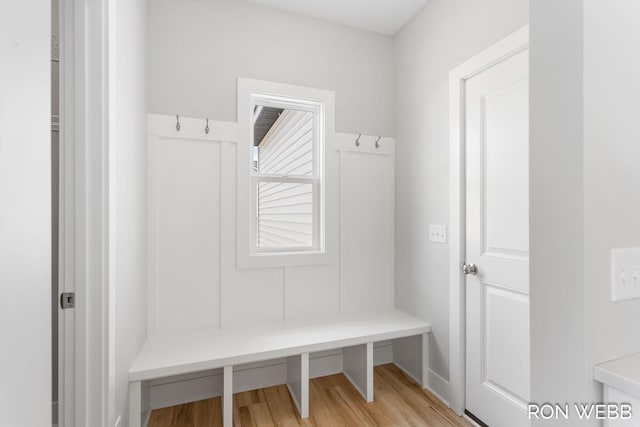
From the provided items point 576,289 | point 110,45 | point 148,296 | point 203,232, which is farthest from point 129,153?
point 576,289

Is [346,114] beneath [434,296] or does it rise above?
above

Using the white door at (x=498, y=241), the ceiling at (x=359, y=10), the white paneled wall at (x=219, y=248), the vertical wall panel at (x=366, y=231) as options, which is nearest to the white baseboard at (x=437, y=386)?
the white door at (x=498, y=241)

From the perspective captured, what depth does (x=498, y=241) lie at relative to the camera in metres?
1.70

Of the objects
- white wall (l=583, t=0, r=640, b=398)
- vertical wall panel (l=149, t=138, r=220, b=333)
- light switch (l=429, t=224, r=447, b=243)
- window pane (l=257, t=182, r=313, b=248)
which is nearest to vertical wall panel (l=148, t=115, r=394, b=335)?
vertical wall panel (l=149, t=138, r=220, b=333)

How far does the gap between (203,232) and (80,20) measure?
1232 millimetres

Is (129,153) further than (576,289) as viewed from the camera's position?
Yes

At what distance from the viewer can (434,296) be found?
2125mm

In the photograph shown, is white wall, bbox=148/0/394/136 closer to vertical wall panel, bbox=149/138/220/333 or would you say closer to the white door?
vertical wall panel, bbox=149/138/220/333

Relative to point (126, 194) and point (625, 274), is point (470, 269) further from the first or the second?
point (126, 194)

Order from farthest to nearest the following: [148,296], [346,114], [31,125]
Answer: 1. [346,114]
2. [148,296]
3. [31,125]

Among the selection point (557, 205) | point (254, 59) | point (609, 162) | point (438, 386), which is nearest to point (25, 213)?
point (557, 205)

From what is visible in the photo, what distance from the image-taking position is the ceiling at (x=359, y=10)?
7.14ft

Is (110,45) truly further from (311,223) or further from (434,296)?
(434,296)

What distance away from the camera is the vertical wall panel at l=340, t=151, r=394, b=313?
7.89 feet
